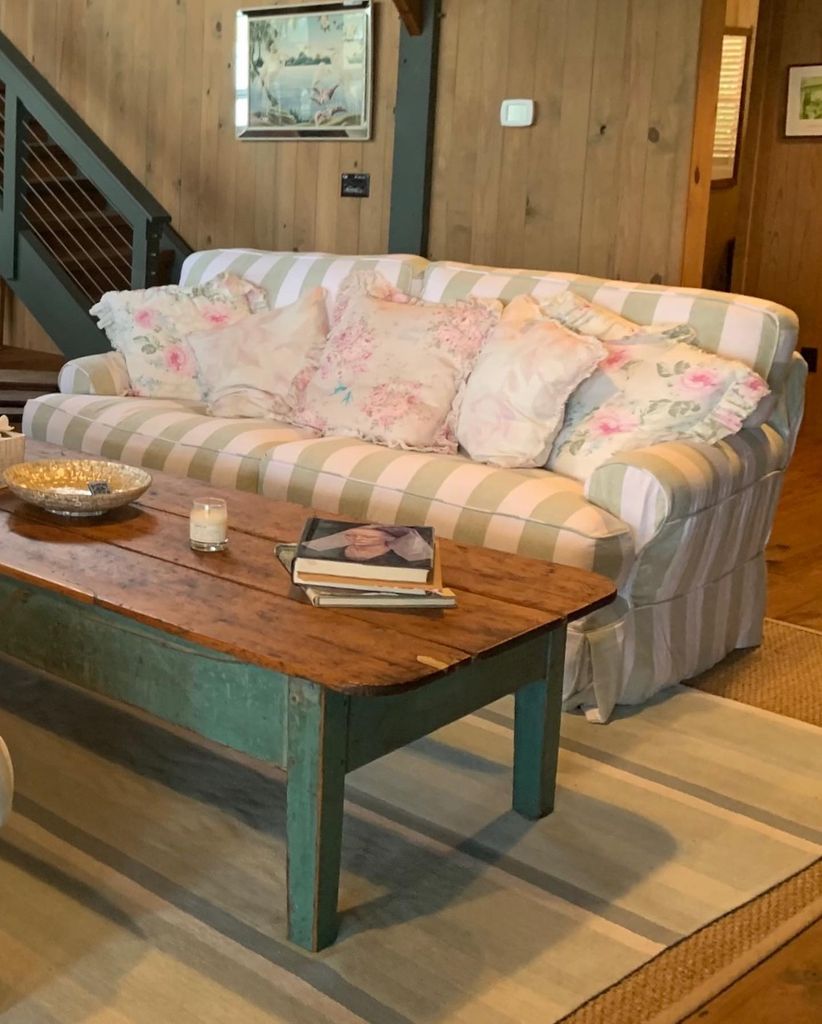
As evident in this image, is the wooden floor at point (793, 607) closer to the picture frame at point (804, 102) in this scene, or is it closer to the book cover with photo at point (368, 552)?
the book cover with photo at point (368, 552)

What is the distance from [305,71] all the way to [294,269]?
1387mm

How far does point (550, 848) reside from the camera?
2156mm

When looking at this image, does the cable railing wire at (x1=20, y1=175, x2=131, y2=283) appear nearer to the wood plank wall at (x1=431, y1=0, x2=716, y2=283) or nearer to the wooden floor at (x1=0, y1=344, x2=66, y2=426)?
the wooden floor at (x1=0, y1=344, x2=66, y2=426)

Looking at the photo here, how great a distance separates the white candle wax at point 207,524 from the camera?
2232 mm

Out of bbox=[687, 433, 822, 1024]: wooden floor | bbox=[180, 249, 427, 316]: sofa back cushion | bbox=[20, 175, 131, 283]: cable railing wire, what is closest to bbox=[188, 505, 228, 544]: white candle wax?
bbox=[687, 433, 822, 1024]: wooden floor

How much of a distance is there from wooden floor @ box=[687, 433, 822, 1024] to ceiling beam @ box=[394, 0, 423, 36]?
2.21 meters

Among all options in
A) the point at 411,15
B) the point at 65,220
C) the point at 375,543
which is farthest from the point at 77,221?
the point at 375,543

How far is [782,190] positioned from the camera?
595 centimetres

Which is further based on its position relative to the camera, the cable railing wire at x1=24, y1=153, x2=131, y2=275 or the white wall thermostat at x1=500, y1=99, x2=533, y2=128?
the cable railing wire at x1=24, y1=153, x2=131, y2=275

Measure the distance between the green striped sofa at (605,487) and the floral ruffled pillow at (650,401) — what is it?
0.07 m

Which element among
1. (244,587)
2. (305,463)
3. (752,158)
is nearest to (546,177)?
(305,463)

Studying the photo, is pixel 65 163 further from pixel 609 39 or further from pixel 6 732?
pixel 6 732

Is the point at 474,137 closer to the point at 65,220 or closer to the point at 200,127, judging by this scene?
the point at 200,127

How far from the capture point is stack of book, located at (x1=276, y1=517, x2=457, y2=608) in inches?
78.1
